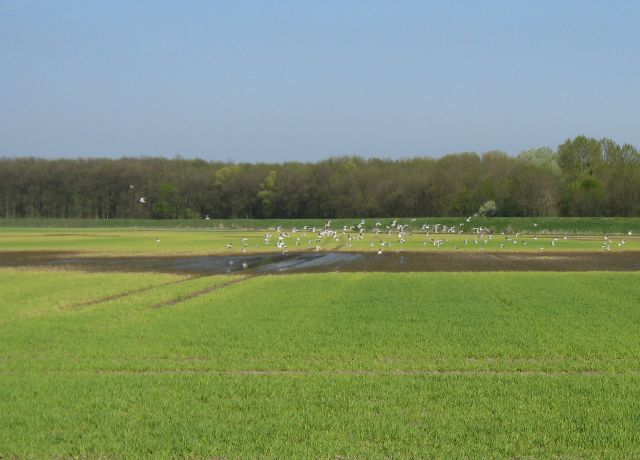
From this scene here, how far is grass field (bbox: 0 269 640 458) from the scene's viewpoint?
8734 millimetres

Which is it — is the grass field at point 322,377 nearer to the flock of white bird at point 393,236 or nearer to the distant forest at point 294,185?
the flock of white bird at point 393,236

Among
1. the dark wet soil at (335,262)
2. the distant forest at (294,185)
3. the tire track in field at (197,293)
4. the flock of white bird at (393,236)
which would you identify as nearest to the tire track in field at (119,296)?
the tire track in field at (197,293)

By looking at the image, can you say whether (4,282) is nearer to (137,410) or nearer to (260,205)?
(137,410)

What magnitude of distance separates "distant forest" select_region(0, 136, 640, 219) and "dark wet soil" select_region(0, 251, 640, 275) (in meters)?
74.9

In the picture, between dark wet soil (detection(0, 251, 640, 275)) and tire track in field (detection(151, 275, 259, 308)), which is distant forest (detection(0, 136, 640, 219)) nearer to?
dark wet soil (detection(0, 251, 640, 275))

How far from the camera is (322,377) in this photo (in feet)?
39.7

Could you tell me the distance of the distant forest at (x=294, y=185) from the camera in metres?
131

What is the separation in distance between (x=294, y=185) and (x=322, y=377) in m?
154

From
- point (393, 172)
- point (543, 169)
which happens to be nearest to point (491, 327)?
point (543, 169)

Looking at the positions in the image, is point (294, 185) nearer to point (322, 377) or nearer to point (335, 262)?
point (335, 262)

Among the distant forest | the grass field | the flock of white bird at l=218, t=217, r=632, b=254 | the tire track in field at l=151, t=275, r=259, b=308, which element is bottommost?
the flock of white bird at l=218, t=217, r=632, b=254

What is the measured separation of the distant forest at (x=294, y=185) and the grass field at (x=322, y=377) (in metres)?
107

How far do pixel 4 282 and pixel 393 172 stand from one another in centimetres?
14140

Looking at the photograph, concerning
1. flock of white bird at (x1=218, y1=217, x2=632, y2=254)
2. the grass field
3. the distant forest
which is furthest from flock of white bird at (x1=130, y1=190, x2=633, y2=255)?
the grass field
